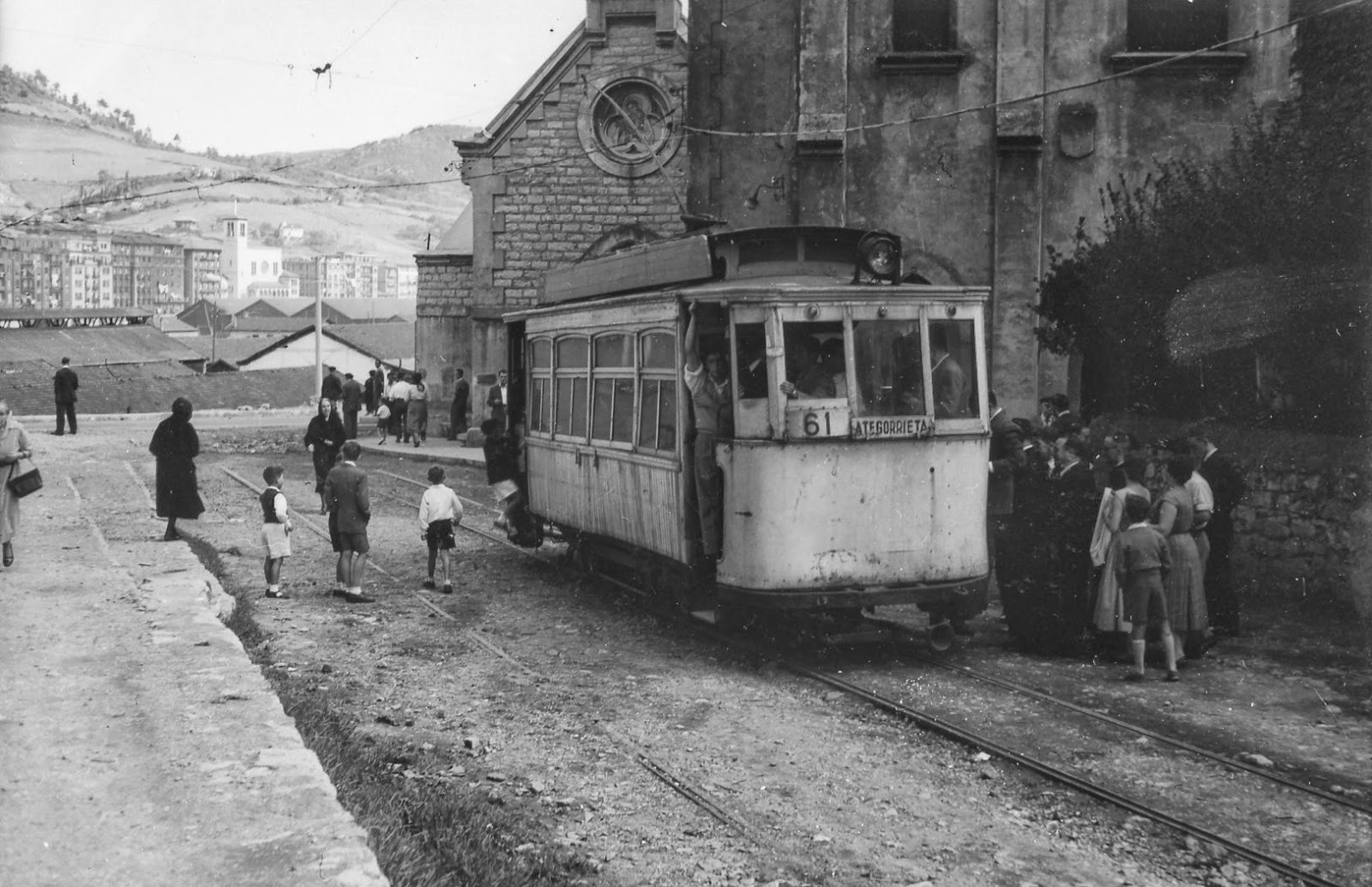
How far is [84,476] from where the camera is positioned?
2498cm

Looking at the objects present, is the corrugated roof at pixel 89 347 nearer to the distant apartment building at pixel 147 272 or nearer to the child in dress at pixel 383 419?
the child in dress at pixel 383 419

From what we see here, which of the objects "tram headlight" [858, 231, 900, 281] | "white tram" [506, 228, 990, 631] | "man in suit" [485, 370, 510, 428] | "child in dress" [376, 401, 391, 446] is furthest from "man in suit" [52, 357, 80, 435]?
"tram headlight" [858, 231, 900, 281]

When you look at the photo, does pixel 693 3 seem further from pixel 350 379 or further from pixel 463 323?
pixel 463 323

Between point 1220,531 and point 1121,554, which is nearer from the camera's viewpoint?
point 1121,554

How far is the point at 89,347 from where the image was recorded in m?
61.5

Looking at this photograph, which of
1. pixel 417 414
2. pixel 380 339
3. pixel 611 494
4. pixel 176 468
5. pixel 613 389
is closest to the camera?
pixel 613 389

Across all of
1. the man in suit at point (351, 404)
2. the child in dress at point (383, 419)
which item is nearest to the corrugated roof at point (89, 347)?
the child in dress at point (383, 419)

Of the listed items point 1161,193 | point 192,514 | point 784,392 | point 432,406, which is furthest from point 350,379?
point 784,392

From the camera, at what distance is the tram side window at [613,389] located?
1237 cm

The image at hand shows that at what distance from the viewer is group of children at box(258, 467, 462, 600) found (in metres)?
13.4

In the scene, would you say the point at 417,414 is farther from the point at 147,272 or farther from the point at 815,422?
the point at 147,272

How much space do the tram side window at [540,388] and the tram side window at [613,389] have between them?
4.79 feet

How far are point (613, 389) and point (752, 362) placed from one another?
96.2 inches

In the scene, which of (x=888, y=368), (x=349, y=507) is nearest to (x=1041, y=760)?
(x=888, y=368)
